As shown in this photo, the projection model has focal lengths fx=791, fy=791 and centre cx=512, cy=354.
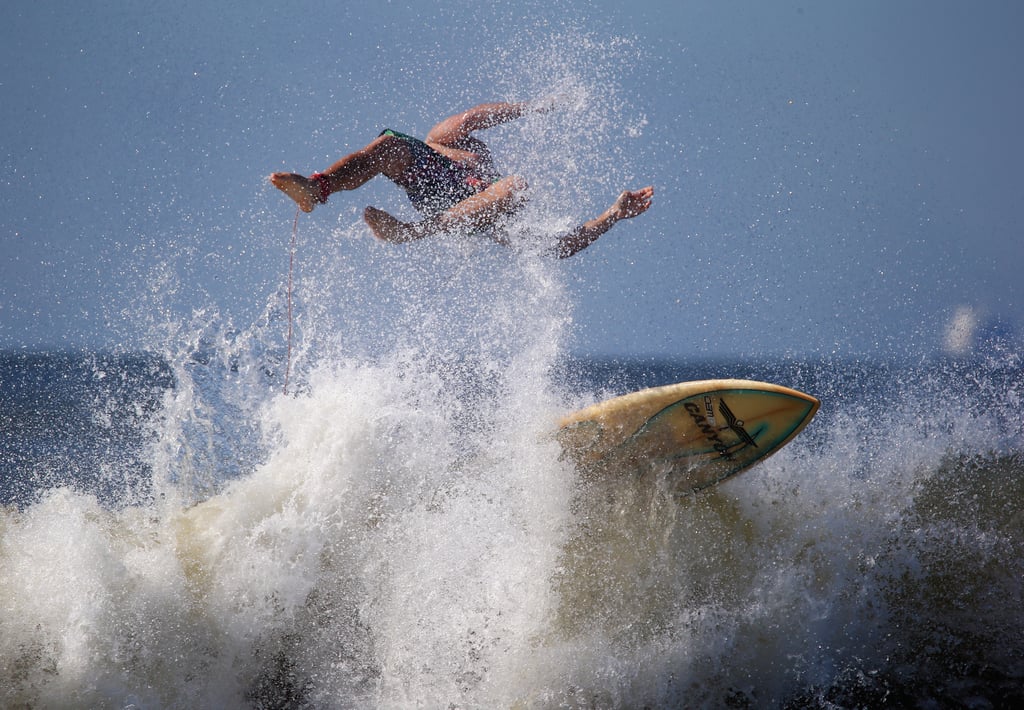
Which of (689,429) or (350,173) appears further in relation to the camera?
(689,429)

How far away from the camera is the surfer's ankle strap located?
446 centimetres

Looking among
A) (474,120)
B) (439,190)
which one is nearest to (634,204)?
(439,190)

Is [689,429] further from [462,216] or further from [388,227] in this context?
[388,227]

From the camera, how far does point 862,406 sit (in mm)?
5977

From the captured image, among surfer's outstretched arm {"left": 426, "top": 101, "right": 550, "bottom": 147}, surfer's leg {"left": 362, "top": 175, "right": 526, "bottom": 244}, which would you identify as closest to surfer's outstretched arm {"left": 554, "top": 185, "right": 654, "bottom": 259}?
surfer's leg {"left": 362, "top": 175, "right": 526, "bottom": 244}

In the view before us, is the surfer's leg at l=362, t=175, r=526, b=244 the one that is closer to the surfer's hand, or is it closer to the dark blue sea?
the surfer's hand

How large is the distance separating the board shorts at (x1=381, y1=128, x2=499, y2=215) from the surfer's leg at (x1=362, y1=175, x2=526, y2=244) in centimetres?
18

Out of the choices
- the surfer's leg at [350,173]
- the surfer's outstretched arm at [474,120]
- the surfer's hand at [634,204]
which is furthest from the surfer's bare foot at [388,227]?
the surfer's hand at [634,204]

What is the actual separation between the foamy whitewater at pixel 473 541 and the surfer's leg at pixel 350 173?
0.62 m

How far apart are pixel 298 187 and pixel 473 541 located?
2.14 metres

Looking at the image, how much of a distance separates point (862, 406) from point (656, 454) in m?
2.16

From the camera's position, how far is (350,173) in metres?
4.63

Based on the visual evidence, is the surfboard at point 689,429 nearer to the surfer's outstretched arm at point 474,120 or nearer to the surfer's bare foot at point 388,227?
the surfer's bare foot at point 388,227

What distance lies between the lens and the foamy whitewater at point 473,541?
356 cm
